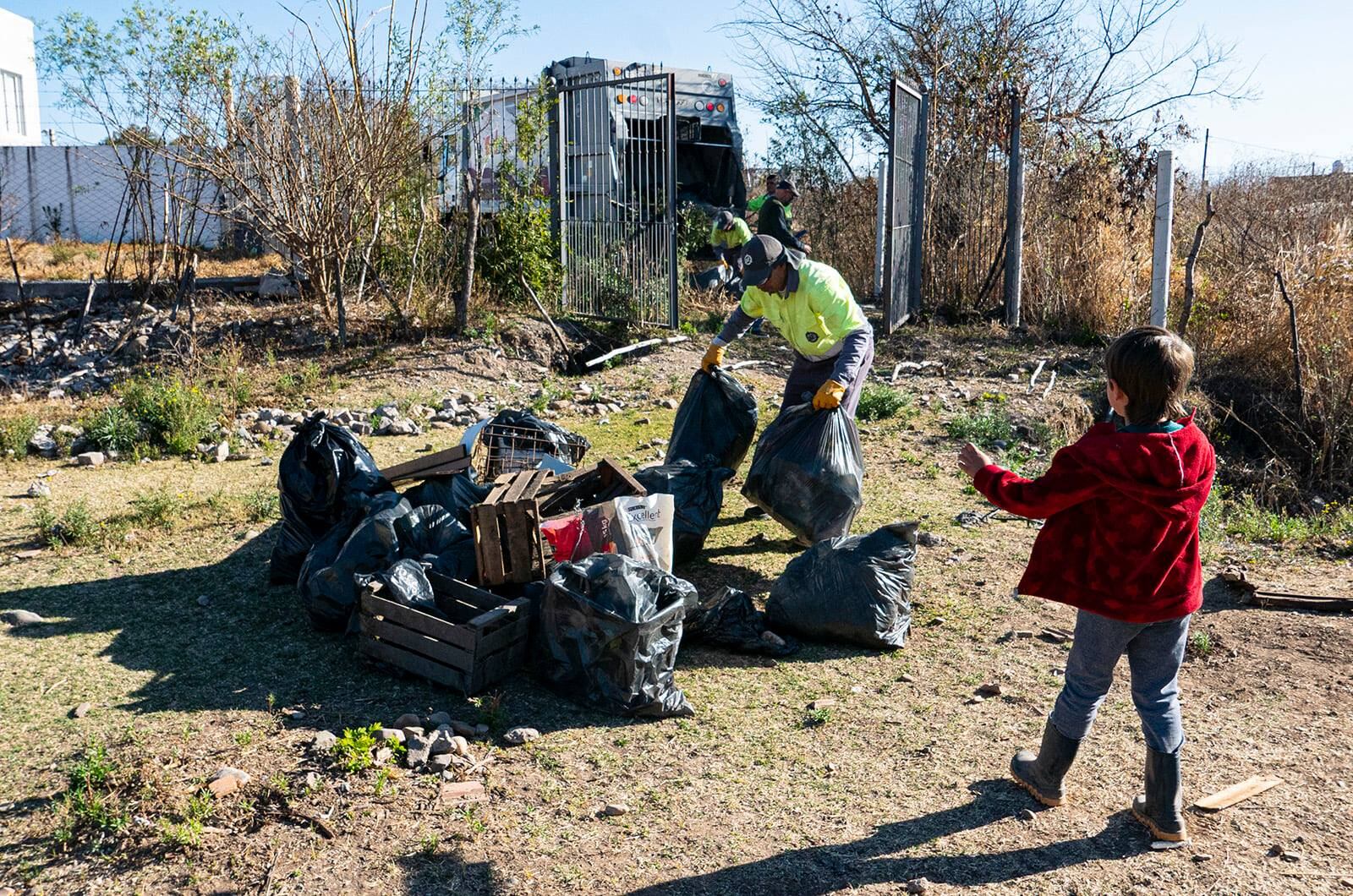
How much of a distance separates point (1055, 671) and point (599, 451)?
153 inches

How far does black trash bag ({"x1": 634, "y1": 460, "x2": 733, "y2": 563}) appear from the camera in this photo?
5.11 meters

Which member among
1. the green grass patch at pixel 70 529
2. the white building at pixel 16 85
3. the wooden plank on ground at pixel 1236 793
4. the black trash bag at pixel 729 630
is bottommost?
the wooden plank on ground at pixel 1236 793

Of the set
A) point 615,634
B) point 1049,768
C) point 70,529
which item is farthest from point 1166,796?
point 70,529

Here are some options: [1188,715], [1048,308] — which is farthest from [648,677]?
[1048,308]

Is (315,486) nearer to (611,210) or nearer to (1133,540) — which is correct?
(1133,540)

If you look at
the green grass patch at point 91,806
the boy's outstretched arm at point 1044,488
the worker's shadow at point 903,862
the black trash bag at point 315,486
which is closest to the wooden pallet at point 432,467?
the black trash bag at point 315,486

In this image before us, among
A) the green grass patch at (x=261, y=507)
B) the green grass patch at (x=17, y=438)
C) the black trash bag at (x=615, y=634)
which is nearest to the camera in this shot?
the black trash bag at (x=615, y=634)

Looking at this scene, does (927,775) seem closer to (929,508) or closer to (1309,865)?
(1309,865)

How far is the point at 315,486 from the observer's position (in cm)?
489

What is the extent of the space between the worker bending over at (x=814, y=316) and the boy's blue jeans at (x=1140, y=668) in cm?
228

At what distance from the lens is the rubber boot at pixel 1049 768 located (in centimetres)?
314

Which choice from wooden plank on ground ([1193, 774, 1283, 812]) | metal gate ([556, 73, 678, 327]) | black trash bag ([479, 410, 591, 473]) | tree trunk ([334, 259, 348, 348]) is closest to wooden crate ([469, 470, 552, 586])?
black trash bag ([479, 410, 591, 473])

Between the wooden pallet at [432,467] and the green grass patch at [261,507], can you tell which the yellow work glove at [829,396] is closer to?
the wooden pallet at [432,467]

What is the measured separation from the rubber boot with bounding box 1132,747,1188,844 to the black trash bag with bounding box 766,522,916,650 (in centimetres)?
141
